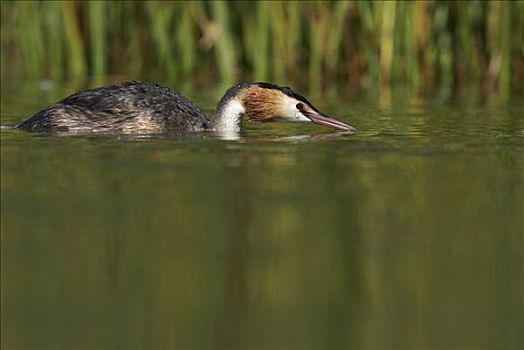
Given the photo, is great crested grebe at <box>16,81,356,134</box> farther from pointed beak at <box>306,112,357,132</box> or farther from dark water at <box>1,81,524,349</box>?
dark water at <box>1,81,524,349</box>

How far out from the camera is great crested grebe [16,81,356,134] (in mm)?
9430

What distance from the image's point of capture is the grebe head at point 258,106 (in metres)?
9.70

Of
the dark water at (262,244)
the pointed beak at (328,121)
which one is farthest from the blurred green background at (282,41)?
the dark water at (262,244)

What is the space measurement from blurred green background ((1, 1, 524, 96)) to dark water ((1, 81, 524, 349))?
3.58m

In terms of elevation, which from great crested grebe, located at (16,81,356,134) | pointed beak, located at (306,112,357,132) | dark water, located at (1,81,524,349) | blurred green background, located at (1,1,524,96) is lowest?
dark water, located at (1,81,524,349)

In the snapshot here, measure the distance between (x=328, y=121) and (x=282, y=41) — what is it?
323cm

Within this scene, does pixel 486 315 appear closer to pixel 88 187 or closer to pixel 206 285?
pixel 206 285

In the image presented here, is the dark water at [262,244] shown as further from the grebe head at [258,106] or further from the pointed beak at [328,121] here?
the grebe head at [258,106]

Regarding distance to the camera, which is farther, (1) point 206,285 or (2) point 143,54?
(2) point 143,54

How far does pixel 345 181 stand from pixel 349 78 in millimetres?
6480

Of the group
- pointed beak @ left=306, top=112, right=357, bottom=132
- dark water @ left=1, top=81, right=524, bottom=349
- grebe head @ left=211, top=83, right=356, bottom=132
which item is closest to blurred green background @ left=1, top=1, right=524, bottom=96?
grebe head @ left=211, top=83, right=356, bottom=132

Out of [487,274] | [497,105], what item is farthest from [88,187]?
[497,105]

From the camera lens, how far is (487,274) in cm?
490

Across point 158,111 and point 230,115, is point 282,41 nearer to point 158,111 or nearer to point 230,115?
point 230,115
